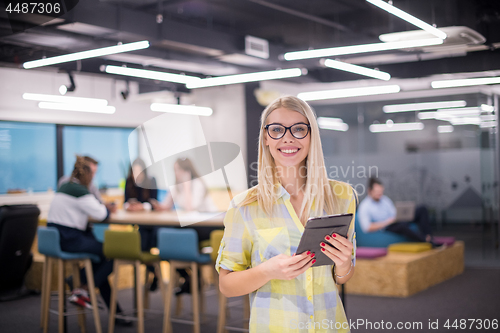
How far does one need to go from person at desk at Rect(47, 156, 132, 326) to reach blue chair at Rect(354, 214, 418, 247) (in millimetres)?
3505

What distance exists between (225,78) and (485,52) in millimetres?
2976

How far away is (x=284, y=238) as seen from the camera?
1741 millimetres

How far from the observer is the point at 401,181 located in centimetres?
934

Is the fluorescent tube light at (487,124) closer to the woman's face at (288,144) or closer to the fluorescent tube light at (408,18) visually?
the fluorescent tube light at (408,18)

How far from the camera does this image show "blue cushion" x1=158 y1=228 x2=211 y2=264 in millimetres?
4148

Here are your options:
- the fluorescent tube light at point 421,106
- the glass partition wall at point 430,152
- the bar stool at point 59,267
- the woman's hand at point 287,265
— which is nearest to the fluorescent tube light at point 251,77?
the glass partition wall at point 430,152

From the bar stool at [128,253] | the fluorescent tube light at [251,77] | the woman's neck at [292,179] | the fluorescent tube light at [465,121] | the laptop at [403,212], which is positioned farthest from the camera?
the fluorescent tube light at [465,121]

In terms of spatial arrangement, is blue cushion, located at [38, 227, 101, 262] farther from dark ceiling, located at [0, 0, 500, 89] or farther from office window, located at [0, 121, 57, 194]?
dark ceiling, located at [0, 0, 500, 89]

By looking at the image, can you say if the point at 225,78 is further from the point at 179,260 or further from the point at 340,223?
the point at 340,223

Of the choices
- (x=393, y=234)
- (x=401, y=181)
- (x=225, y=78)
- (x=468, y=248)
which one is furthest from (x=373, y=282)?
(x=401, y=181)

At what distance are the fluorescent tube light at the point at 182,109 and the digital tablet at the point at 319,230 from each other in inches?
275

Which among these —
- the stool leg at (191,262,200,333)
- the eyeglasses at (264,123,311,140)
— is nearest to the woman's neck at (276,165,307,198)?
the eyeglasses at (264,123,311,140)

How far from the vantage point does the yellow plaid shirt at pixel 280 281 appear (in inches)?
67.1

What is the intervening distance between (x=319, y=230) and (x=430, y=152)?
26.4 ft
